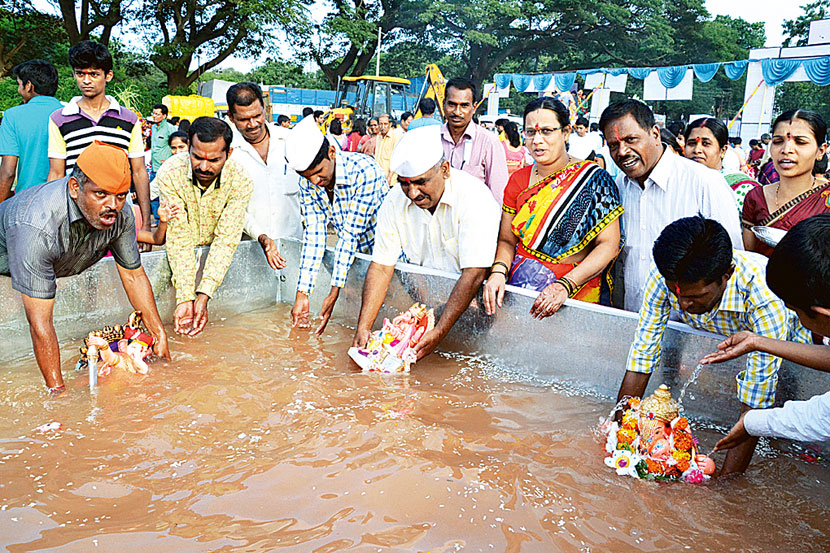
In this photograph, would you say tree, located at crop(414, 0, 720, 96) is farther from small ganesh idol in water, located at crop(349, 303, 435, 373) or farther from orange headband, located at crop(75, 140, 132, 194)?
orange headband, located at crop(75, 140, 132, 194)

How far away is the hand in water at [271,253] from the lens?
4355mm

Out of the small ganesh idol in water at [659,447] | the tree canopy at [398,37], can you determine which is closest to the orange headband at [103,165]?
the small ganesh idol in water at [659,447]

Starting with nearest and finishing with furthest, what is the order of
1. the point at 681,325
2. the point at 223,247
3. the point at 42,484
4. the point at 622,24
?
the point at 42,484, the point at 681,325, the point at 223,247, the point at 622,24

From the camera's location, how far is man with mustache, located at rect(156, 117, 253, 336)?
3.82 meters

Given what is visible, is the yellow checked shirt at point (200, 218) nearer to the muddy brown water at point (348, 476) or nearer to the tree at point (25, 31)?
the muddy brown water at point (348, 476)

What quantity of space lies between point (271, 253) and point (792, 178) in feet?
10.2

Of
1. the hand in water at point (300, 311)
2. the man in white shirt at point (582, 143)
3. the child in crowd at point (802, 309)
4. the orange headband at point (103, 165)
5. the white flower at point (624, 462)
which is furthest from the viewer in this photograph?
the man in white shirt at point (582, 143)

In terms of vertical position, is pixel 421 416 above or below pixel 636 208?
below

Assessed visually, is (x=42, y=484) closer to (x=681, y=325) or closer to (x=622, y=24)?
(x=681, y=325)

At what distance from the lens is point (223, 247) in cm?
415

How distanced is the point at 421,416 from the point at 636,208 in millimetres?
1536

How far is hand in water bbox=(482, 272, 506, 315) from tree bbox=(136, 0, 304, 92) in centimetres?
1858

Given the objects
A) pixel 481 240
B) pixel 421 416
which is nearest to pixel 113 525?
pixel 421 416

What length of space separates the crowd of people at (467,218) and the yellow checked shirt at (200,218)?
0.04 feet
